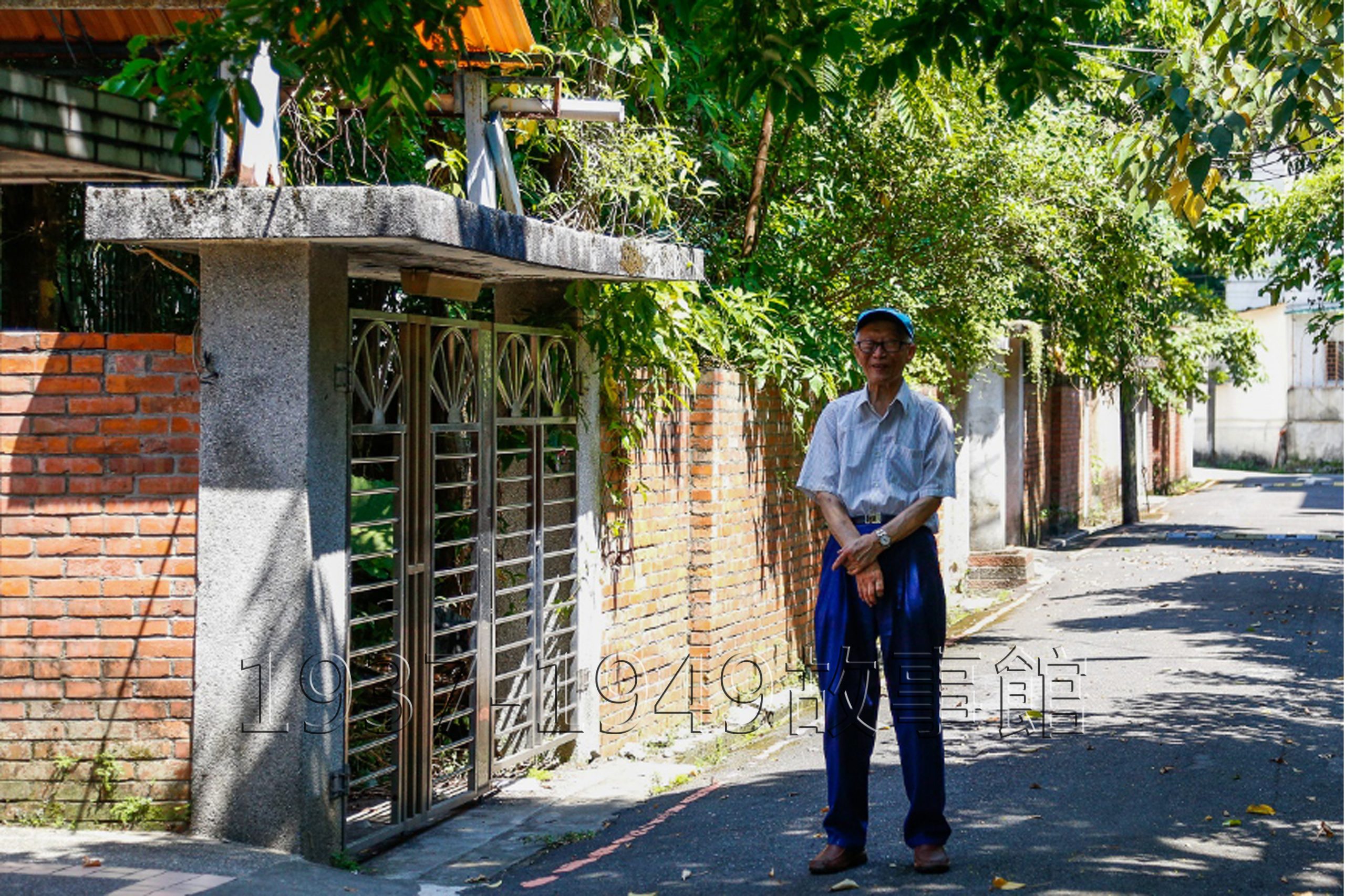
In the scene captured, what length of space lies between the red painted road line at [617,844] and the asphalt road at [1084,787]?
0.06ft

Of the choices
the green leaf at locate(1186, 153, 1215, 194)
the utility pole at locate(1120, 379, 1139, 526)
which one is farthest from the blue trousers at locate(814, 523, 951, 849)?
the utility pole at locate(1120, 379, 1139, 526)

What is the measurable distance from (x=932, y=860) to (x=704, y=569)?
451cm

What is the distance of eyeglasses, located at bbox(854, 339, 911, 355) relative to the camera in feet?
19.7

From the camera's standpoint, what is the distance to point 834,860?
5957mm

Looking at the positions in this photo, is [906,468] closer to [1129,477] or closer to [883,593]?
[883,593]

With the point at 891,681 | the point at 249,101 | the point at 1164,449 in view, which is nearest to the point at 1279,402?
the point at 1164,449

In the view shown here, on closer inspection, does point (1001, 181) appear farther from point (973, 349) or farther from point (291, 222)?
point (291, 222)

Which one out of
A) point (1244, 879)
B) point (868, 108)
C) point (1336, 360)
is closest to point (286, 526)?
point (1244, 879)

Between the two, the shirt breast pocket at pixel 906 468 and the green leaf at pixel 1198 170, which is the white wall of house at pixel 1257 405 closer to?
the green leaf at pixel 1198 170

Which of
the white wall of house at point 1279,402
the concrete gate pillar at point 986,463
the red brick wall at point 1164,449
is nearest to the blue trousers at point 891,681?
the concrete gate pillar at point 986,463

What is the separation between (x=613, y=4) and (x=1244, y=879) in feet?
19.4

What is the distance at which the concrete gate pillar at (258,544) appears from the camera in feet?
20.3

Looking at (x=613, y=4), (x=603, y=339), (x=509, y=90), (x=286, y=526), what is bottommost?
(x=286, y=526)

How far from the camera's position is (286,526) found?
6.20 m
